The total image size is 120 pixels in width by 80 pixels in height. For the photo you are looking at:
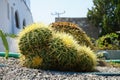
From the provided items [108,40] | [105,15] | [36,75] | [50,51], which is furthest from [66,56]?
[105,15]

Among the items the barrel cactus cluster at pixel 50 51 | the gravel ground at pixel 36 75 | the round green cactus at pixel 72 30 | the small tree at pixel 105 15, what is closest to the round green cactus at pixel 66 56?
the barrel cactus cluster at pixel 50 51

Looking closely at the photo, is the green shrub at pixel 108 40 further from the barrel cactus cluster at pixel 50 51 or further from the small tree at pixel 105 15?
the barrel cactus cluster at pixel 50 51

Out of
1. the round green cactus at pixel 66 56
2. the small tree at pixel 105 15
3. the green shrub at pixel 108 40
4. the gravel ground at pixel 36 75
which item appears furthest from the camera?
the small tree at pixel 105 15

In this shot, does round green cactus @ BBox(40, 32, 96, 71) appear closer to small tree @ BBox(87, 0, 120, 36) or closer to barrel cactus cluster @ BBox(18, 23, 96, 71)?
barrel cactus cluster @ BBox(18, 23, 96, 71)

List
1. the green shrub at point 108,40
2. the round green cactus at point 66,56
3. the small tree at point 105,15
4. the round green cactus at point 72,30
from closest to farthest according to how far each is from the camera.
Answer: the round green cactus at point 66,56 < the round green cactus at point 72,30 < the green shrub at point 108,40 < the small tree at point 105,15

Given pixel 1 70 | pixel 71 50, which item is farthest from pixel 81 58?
pixel 1 70

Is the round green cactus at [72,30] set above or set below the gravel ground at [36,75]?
above

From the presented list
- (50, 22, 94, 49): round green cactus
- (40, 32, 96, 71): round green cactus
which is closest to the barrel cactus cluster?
(40, 32, 96, 71): round green cactus
